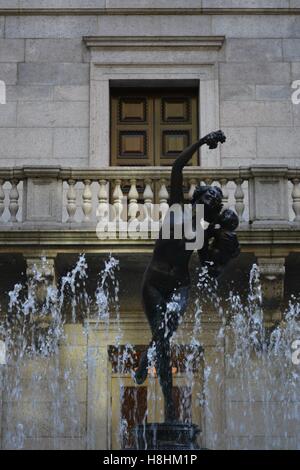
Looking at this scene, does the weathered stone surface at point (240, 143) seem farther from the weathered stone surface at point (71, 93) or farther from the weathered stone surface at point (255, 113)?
the weathered stone surface at point (71, 93)

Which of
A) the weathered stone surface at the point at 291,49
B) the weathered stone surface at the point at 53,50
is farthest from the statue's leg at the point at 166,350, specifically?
the weathered stone surface at the point at 291,49

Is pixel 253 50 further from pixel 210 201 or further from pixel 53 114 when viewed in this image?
pixel 210 201

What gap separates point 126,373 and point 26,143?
12.7 feet

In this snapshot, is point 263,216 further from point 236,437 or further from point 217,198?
point 217,198

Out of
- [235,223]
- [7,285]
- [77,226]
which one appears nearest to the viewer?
[235,223]

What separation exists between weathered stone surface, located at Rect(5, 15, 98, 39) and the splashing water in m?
Result: 4.42

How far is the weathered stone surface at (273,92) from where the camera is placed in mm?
17750

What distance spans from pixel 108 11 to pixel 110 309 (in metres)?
4.97

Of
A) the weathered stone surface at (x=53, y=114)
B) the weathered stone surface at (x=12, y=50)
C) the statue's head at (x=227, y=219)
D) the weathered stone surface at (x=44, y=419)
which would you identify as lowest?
the weathered stone surface at (x=44, y=419)

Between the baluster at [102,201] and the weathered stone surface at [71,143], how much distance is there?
203 centimetres

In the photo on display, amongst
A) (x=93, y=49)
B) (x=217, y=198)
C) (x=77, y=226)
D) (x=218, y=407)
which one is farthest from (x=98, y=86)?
(x=217, y=198)

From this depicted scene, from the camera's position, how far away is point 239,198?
15352 millimetres

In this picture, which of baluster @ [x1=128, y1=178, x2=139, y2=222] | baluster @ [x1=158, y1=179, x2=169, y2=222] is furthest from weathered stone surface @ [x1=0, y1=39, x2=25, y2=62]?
baluster @ [x1=158, y1=179, x2=169, y2=222]

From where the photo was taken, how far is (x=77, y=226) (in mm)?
15000
